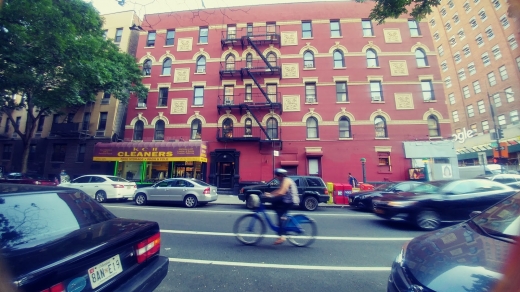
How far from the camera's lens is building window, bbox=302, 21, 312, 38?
1834cm

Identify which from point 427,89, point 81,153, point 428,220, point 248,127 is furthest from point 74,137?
point 427,89

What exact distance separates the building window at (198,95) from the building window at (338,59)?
40.9 ft

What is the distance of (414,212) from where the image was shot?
6.10 metres

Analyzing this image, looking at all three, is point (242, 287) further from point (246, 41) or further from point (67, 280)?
point (246, 41)

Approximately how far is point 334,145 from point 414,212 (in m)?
10.4

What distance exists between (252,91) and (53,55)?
12563mm

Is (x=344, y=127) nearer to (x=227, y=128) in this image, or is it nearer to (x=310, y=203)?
(x=310, y=203)

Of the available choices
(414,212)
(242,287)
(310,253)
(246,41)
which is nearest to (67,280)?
(242,287)

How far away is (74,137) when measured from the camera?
18703 millimetres

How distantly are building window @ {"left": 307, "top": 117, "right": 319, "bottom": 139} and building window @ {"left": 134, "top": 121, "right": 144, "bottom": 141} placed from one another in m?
15.0

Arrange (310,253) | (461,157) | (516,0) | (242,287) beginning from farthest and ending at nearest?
(461,157) < (310,253) < (242,287) < (516,0)

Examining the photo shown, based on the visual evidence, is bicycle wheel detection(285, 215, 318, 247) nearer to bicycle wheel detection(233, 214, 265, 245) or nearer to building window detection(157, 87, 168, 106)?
bicycle wheel detection(233, 214, 265, 245)

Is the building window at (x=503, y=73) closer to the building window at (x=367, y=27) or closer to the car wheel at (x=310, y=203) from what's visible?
the building window at (x=367, y=27)

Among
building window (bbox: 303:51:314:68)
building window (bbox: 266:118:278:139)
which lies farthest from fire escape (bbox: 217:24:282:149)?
building window (bbox: 303:51:314:68)
